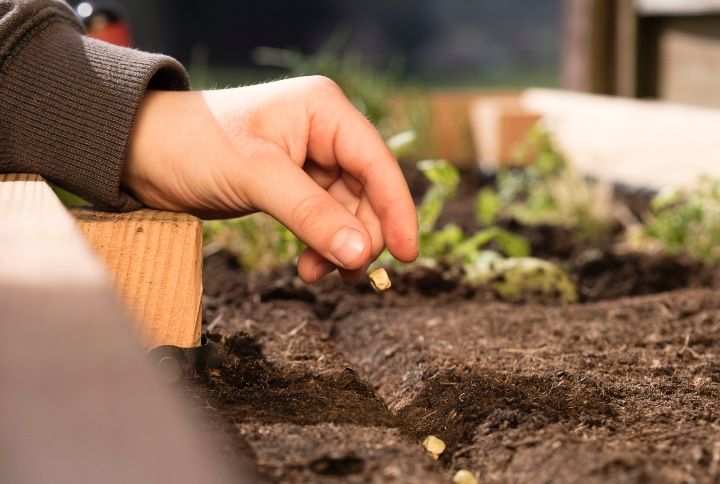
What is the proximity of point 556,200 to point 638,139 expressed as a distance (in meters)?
0.60

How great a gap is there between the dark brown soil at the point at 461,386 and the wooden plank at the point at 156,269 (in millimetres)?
103

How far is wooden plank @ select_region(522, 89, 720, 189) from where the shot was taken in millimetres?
3441

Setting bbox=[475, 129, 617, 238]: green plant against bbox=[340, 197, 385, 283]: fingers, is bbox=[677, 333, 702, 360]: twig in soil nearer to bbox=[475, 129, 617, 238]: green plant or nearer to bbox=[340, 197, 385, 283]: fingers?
bbox=[340, 197, 385, 283]: fingers

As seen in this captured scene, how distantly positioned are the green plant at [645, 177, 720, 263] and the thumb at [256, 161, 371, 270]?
68.1 inches

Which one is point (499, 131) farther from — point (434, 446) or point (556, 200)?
point (434, 446)

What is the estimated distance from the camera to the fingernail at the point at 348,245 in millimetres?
1226

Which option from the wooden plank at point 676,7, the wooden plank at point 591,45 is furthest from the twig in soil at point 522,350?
the wooden plank at point 591,45

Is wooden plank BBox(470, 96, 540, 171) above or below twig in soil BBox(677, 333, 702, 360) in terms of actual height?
above

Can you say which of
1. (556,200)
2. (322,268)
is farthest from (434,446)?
(556,200)

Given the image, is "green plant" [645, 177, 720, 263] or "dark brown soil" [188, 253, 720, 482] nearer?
"dark brown soil" [188, 253, 720, 482]

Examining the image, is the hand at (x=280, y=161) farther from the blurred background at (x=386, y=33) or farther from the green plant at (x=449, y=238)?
the blurred background at (x=386, y=33)

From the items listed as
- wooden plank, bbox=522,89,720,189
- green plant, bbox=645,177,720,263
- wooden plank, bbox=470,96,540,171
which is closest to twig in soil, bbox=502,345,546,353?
green plant, bbox=645,177,720,263

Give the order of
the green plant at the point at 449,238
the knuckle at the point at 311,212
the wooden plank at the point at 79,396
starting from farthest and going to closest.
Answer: the green plant at the point at 449,238 < the knuckle at the point at 311,212 < the wooden plank at the point at 79,396

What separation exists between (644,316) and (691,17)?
2833 millimetres
